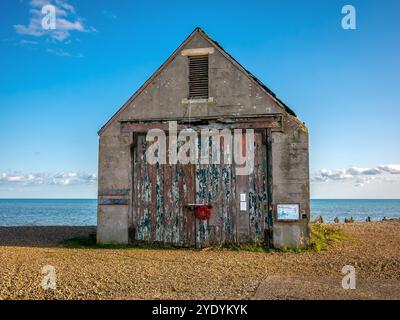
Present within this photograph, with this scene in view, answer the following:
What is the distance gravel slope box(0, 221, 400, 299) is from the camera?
8180 mm

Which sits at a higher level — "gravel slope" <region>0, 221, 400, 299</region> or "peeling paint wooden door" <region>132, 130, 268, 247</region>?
"peeling paint wooden door" <region>132, 130, 268, 247</region>

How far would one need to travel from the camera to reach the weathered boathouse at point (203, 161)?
45.2ft

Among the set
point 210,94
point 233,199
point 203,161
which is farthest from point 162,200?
point 210,94

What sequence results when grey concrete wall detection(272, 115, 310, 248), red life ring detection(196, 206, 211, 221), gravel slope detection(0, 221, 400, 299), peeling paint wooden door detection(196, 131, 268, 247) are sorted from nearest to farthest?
1. gravel slope detection(0, 221, 400, 299)
2. grey concrete wall detection(272, 115, 310, 248)
3. peeling paint wooden door detection(196, 131, 268, 247)
4. red life ring detection(196, 206, 211, 221)

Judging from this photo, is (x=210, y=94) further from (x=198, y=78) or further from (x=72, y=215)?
Result: (x=72, y=215)

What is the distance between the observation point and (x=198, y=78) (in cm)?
1476

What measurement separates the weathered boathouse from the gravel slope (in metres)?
1.08

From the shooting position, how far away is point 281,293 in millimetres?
7879

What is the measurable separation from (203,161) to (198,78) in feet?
9.68

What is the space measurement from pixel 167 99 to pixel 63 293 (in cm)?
838

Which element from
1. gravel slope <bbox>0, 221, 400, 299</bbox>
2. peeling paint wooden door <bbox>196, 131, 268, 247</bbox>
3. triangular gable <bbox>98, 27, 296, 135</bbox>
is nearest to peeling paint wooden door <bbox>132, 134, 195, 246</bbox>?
peeling paint wooden door <bbox>196, 131, 268, 247</bbox>

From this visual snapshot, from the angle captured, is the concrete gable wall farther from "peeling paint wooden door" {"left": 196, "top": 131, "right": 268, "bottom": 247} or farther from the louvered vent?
"peeling paint wooden door" {"left": 196, "top": 131, "right": 268, "bottom": 247}
